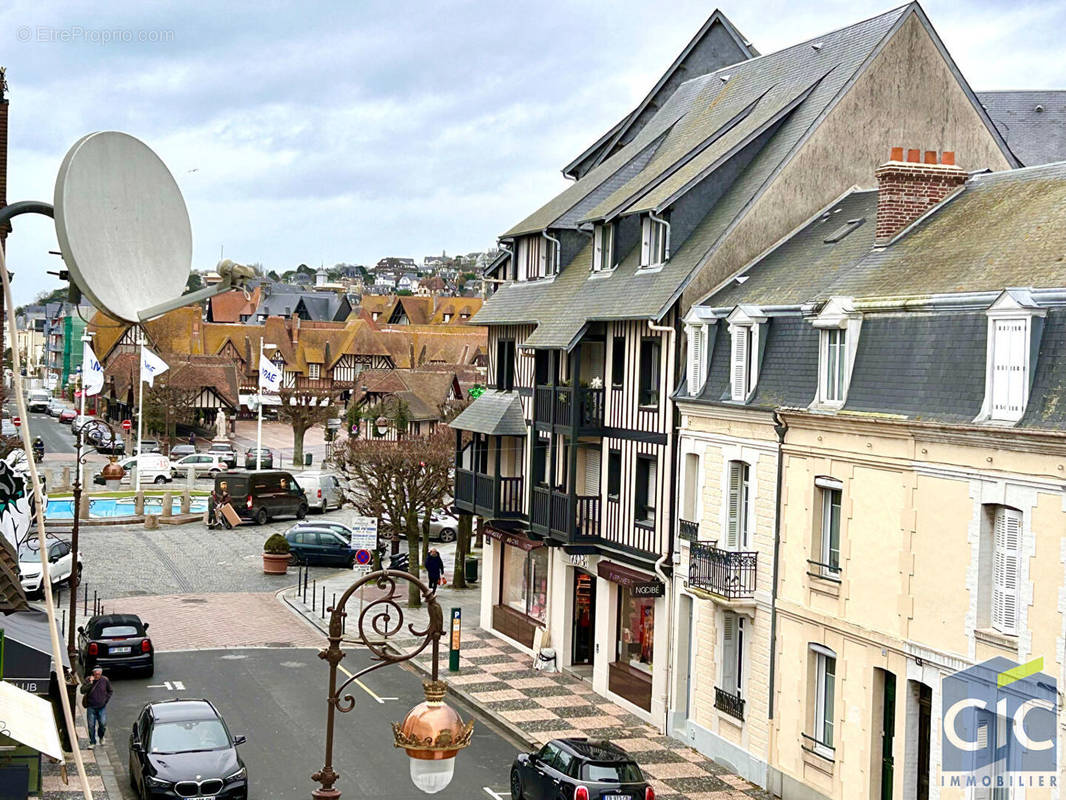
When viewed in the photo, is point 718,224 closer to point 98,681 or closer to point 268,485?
point 98,681

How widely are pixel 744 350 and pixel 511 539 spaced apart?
11.7 metres

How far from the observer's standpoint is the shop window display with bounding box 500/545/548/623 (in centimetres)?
3250

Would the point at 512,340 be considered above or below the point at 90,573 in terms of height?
above

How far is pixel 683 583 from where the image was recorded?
2528 centimetres

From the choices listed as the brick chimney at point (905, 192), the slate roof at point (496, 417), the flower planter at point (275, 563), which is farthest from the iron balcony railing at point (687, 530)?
the flower planter at point (275, 563)

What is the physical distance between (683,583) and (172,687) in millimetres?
11420

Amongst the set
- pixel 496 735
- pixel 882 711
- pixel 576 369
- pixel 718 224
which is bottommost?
pixel 496 735

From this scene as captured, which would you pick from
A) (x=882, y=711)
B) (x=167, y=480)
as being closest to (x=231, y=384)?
(x=167, y=480)

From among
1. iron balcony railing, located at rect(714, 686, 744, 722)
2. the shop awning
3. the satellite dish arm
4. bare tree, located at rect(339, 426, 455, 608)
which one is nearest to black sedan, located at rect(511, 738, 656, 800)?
iron balcony railing, located at rect(714, 686, 744, 722)

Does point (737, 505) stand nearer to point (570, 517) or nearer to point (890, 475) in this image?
point (890, 475)

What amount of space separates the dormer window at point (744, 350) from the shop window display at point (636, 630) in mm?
5498

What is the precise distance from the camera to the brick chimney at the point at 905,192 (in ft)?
75.2

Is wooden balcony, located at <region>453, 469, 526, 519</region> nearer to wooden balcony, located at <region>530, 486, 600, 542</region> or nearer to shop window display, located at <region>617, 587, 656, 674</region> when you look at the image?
wooden balcony, located at <region>530, 486, 600, 542</region>

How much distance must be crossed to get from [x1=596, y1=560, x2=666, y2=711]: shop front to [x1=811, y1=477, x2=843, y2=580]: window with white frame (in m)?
5.32
